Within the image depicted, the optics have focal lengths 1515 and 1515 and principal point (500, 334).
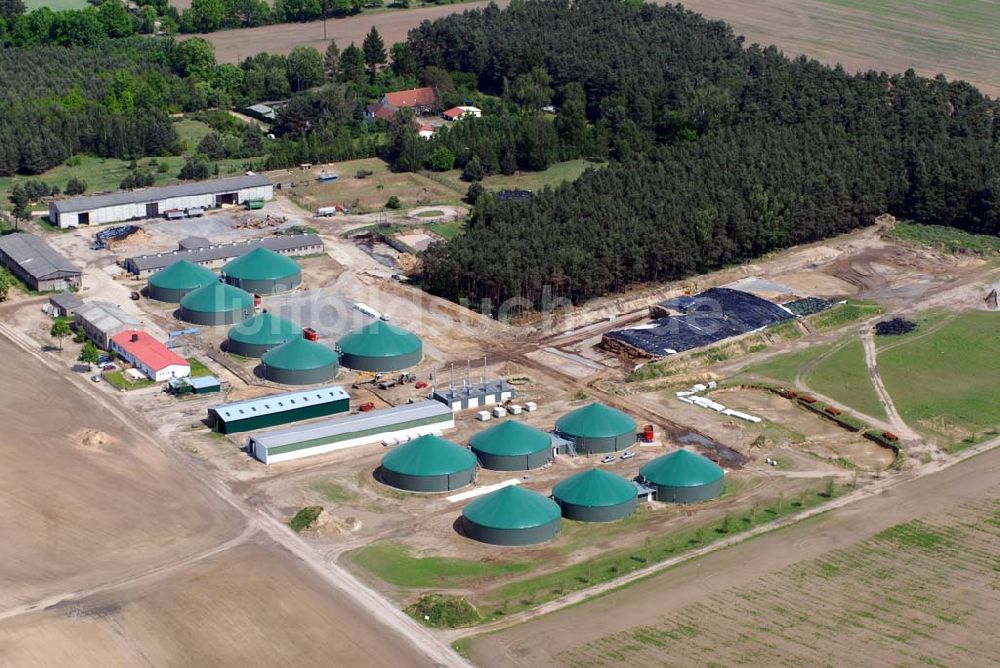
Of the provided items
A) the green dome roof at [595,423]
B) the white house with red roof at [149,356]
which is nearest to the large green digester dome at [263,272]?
the white house with red roof at [149,356]

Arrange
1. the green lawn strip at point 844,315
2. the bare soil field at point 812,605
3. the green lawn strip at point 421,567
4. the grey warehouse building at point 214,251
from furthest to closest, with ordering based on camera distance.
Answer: the grey warehouse building at point 214,251 < the green lawn strip at point 844,315 < the green lawn strip at point 421,567 < the bare soil field at point 812,605

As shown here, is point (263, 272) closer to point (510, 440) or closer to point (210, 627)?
point (510, 440)

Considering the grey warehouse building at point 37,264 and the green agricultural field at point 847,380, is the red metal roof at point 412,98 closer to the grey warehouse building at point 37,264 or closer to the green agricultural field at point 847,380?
the grey warehouse building at point 37,264

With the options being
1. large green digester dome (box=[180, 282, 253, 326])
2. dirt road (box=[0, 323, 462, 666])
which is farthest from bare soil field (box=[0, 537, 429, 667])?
large green digester dome (box=[180, 282, 253, 326])

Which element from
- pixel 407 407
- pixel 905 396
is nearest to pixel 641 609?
pixel 407 407

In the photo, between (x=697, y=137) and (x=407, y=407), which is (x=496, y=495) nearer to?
(x=407, y=407)

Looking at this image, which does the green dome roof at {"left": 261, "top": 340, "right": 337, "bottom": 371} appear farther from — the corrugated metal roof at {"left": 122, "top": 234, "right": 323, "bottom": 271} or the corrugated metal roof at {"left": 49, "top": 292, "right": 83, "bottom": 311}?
the corrugated metal roof at {"left": 122, "top": 234, "right": 323, "bottom": 271}
